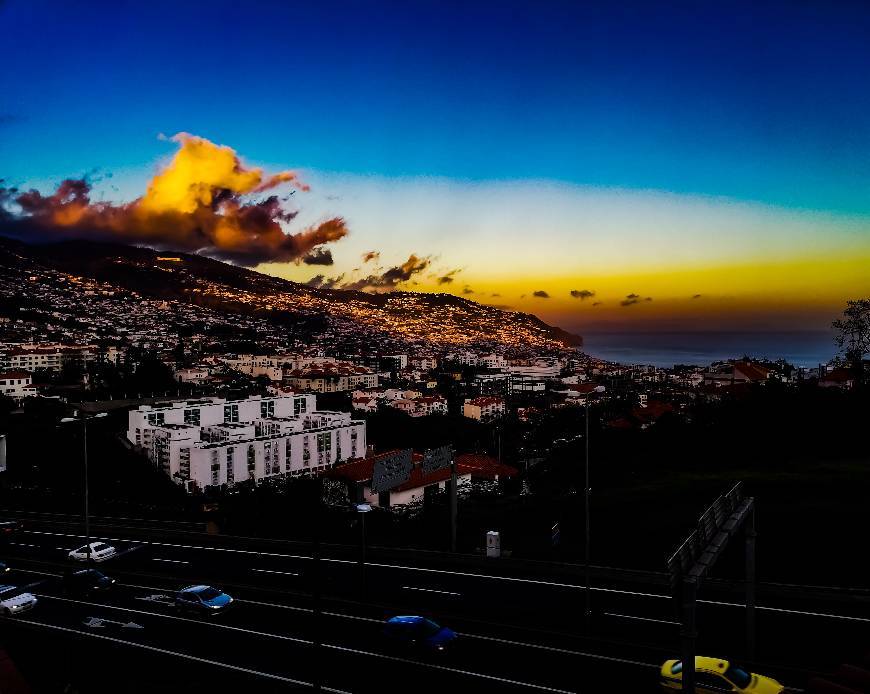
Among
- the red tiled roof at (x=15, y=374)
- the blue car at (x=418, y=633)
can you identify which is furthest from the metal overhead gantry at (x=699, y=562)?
the red tiled roof at (x=15, y=374)

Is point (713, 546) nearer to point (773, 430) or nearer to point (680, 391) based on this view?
point (773, 430)

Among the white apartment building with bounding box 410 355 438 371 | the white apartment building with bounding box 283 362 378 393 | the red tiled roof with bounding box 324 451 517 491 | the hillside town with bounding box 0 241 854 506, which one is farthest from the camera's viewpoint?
the white apartment building with bounding box 410 355 438 371

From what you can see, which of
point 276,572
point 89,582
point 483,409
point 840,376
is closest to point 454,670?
point 276,572

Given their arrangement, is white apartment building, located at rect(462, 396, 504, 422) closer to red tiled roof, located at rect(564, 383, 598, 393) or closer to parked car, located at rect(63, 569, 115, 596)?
red tiled roof, located at rect(564, 383, 598, 393)

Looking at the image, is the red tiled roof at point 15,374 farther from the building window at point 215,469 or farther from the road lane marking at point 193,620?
the road lane marking at point 193,620

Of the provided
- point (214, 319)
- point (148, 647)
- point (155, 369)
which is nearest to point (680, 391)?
point (155, 369)

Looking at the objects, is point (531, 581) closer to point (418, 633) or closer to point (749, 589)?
point (418, 633)

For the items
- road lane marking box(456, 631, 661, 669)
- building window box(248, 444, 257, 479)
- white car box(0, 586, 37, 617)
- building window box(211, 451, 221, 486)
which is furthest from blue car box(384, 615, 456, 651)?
building window box(248, 444, 257, 479)

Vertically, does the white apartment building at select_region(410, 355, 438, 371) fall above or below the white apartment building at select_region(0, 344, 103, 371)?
below
